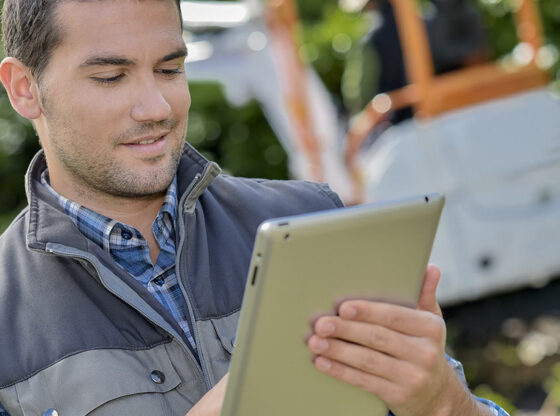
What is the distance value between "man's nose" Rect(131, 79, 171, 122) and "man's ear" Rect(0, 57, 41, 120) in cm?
23

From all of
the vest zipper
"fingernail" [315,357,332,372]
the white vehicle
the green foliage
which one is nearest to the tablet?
"fingernail" [315,357,332,372]

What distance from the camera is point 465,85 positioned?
467 cm

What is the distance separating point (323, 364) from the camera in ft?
4.57

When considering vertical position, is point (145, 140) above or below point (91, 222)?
above

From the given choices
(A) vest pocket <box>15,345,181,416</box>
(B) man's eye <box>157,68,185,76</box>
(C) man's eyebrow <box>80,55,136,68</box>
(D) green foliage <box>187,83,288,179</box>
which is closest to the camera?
(A) vest pocket <box>15,345,181,416</box>

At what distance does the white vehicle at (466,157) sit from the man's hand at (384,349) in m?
3.03

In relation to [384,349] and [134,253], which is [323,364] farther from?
[134,253]

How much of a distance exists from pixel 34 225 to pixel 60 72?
11.8 inches

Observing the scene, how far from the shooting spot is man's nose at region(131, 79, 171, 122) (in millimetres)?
1702

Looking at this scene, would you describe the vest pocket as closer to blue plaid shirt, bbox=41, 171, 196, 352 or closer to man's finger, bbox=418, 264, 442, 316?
blue plaid shirt, bbox=41, 171, 196, 352

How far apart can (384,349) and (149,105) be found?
68 cm

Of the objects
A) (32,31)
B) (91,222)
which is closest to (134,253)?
(91,222)

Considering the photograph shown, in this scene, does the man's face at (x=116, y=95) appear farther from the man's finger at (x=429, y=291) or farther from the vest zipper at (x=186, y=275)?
the man's finger at (x=429, y=291)

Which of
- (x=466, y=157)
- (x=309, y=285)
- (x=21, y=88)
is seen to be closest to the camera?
(x=309, y=285)
